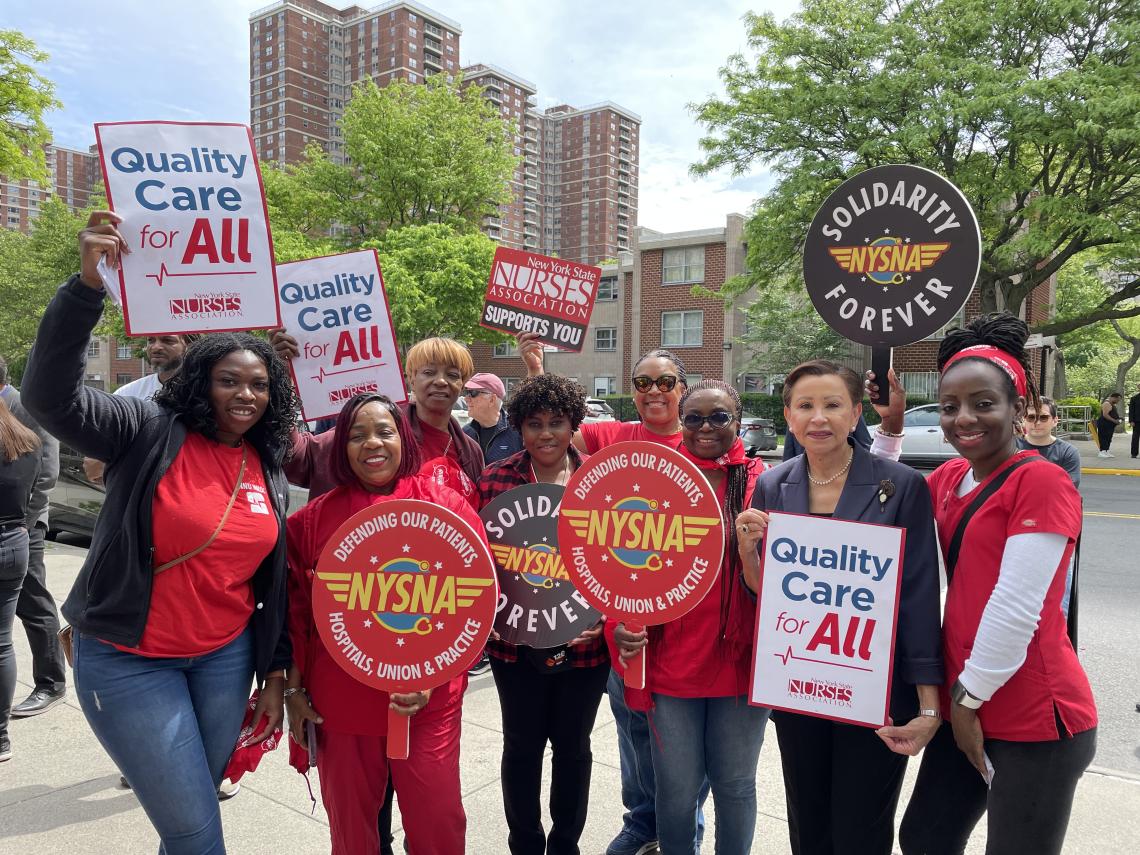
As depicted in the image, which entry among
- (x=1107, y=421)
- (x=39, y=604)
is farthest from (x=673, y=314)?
(x=39, y=604)

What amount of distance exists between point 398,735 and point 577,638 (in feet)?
2.13

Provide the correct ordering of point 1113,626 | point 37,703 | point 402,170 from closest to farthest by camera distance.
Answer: point 37,703 → point 1113,626 → point 402,170

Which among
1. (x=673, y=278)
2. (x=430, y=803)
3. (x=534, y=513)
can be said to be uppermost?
(x=673, y=278)

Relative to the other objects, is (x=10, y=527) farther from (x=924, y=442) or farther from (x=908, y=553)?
(x=924, y=442)

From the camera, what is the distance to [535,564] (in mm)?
2598

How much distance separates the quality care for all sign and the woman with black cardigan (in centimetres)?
267

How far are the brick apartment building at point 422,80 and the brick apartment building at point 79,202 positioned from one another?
82.4 ft

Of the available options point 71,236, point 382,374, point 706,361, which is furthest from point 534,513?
point 71,236

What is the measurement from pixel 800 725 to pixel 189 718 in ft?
5.80

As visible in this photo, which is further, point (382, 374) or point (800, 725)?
point (382, 374)

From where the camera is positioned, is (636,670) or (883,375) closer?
(636,670)

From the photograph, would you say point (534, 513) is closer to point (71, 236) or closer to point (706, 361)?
point (706, 361)

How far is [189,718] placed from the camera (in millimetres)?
2145

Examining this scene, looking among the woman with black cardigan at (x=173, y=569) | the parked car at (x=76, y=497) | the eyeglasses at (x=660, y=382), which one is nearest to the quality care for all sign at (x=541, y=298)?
the eyeglasses at (x=660, y=382)
